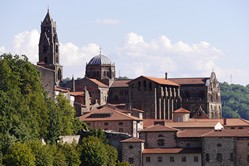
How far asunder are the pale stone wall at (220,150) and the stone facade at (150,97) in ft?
105

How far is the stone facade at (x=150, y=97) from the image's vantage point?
132m

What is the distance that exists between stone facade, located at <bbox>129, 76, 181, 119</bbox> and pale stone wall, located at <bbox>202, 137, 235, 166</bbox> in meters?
32.1

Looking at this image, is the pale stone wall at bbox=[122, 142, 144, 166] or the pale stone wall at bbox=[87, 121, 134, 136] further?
the pale stone wall at bbox=[87, 121, 134, 136]

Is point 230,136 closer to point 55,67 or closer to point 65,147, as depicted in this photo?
point 65,147

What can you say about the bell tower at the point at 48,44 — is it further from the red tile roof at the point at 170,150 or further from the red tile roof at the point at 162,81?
the red tile roof at the point at 170,150

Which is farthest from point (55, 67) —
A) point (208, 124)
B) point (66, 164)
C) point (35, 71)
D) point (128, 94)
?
point (66, 164)

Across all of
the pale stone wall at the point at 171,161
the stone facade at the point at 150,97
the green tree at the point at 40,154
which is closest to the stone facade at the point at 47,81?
the pale stone wall at the point at 171,161

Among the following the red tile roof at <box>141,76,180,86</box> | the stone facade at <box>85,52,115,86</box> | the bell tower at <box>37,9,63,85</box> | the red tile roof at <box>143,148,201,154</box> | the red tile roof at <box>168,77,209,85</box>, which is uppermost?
the bell tower at <box>37,9,63,85</box>

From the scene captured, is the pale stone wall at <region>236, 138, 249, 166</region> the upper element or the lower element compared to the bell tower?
lower

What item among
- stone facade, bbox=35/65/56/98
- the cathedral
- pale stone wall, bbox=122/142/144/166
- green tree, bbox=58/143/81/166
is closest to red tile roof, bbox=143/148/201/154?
pale stone wall, bbox=122/142/144/166

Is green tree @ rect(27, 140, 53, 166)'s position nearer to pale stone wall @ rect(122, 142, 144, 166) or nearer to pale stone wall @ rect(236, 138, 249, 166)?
pale stone wall @ rect(122, 142, 144, 166)

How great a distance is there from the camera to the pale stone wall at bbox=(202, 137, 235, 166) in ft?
323

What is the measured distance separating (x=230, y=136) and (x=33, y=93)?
2016 cm

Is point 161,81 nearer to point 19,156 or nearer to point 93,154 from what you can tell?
point 93,154
